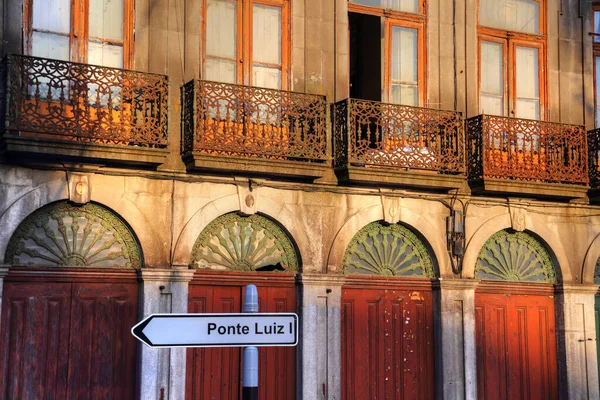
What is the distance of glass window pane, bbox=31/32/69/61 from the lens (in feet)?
44.5

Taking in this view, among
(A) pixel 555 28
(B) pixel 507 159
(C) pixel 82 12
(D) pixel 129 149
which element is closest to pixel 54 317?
(D) pixel 129 149

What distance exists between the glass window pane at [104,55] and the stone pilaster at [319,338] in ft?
13.0

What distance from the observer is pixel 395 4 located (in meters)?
16.2

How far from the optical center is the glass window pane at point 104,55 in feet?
45.7

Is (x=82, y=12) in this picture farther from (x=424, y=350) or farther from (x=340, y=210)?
(x=424, y=350)

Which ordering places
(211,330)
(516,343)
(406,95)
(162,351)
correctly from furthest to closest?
(516,343), (406,95), (162,351), (211,330)

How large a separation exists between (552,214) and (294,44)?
509 cm

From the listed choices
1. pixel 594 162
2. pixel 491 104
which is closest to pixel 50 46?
pixel 491 104

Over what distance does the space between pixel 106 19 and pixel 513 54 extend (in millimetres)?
6878

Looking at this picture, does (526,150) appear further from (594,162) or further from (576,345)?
(576,345)

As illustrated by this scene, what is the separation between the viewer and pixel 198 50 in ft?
47.7

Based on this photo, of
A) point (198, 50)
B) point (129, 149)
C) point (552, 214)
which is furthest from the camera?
point (552, 214)

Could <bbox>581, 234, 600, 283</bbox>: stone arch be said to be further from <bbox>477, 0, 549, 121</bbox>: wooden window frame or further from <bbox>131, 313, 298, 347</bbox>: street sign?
<bbox>131, 313, 298, 347</bbox>: street sign

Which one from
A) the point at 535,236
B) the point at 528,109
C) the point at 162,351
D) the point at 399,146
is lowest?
the point at 162,351
